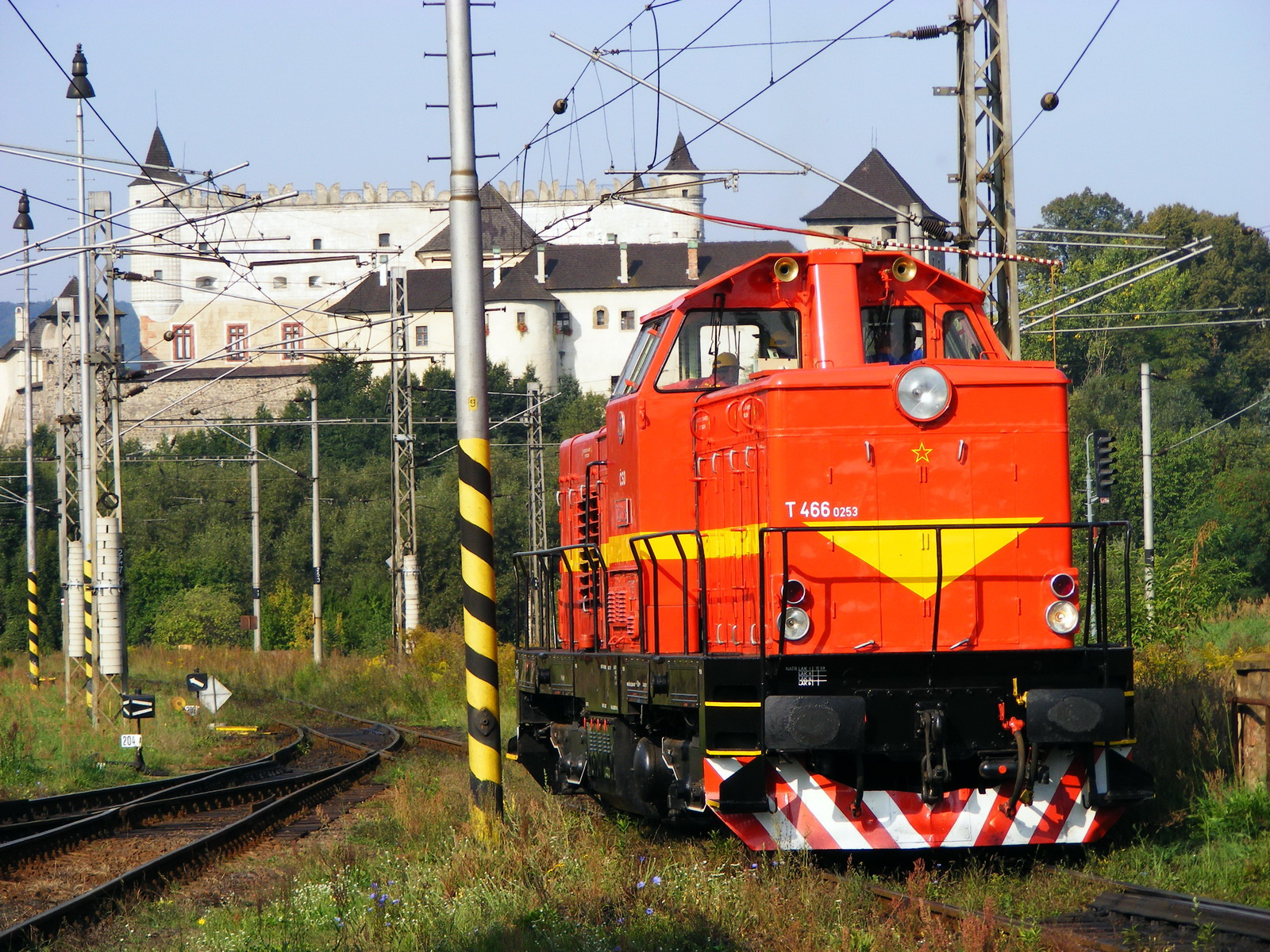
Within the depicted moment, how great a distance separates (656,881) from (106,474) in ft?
47.6

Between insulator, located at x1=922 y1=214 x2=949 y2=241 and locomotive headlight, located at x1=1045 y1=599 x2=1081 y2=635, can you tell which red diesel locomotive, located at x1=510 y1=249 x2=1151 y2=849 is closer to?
locomotive headlight, located at x1=1045 y1=599 x2=1081 y2=635

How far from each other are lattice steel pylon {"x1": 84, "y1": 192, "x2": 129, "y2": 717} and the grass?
8865 millimetres

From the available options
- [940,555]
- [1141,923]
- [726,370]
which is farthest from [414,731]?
[1141,923]

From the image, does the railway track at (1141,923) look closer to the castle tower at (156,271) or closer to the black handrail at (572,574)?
the black handrail at (572,574)

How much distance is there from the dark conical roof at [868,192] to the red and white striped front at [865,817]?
90.1 meters

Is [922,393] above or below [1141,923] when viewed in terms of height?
above

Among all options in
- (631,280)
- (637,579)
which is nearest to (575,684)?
(637,579)

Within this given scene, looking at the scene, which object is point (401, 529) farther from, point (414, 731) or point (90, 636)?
point (90, 636)

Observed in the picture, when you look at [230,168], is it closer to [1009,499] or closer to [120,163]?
[120,163]

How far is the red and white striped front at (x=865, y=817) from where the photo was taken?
7566 millimetres

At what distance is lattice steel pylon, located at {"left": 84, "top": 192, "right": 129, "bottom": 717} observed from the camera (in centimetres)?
1877

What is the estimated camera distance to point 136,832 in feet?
38.7

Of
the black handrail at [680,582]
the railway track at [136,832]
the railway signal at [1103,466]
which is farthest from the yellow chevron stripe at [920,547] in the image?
the railway signal at [1103,466]

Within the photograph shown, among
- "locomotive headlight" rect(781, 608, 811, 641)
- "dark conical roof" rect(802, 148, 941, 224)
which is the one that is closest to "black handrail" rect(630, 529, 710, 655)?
"locomotive headlight" rect(781, 608, 811, 641)
